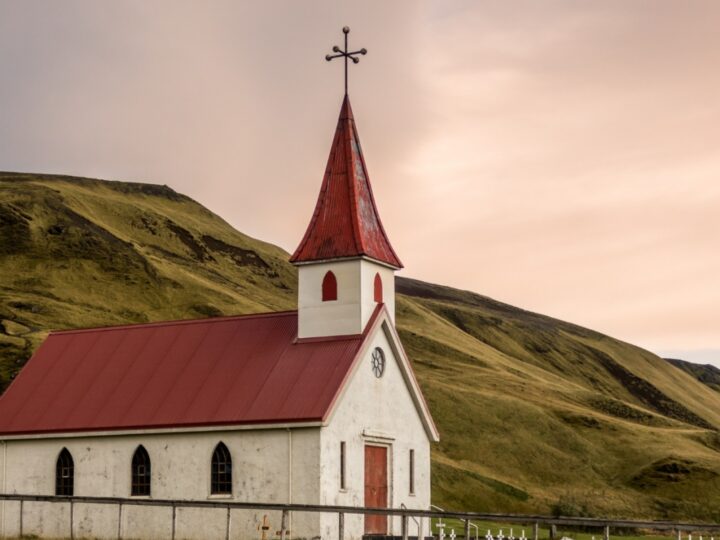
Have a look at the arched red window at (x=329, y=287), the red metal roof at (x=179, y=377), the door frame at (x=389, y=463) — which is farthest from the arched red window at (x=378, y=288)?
the door frame at (x=389, y=463)

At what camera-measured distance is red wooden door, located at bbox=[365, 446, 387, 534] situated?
44219 mm

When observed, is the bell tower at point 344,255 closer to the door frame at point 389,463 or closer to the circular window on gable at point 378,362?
the circular window on gable at point 378,362

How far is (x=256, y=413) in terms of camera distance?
43.0m

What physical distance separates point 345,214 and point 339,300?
365cm

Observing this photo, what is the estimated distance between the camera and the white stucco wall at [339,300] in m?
45.5

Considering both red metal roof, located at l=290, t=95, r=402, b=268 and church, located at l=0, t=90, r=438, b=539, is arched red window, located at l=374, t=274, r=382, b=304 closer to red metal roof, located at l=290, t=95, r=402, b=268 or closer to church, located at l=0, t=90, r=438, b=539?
church, located at l=0, t=90, r=438, b=539

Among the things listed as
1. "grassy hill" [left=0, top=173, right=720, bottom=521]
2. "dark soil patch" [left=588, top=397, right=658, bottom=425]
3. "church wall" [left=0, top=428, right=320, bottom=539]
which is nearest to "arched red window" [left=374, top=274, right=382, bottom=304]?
"church wall" [left=0, top=428, right=320, bottom=539]

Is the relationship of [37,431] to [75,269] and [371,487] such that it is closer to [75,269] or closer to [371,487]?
[371,487]

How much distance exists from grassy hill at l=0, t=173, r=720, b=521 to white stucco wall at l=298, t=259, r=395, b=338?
34.8 metres

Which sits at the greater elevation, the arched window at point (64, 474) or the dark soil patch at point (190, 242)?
the dark soil patch at point (190, 242)

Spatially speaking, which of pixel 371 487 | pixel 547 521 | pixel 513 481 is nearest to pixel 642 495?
pixel 513 481

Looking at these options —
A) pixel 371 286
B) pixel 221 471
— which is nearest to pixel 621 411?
pixel 371 286

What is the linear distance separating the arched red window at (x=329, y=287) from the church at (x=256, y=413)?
0.05 metres

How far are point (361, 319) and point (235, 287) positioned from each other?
11007 cm
